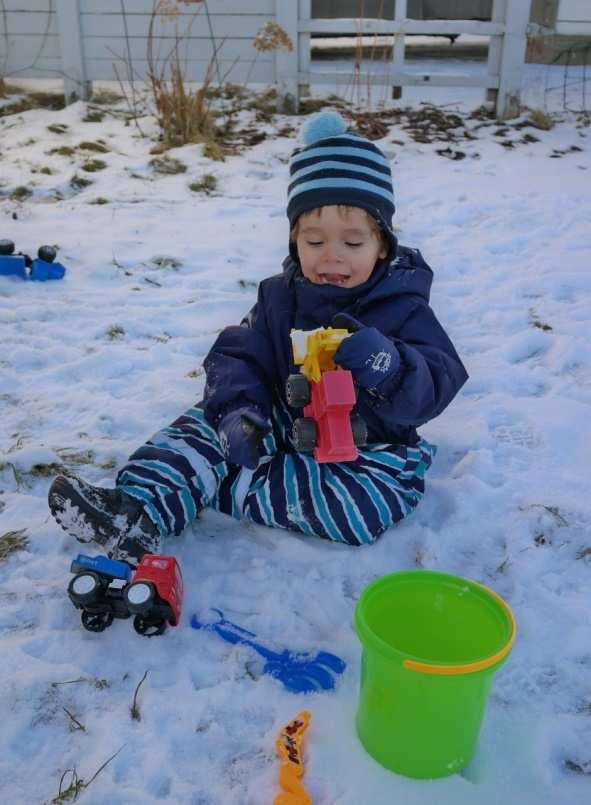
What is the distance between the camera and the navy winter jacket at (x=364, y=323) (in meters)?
1.91

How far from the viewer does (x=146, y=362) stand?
117 inches

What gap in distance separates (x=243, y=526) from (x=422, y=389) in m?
0.64

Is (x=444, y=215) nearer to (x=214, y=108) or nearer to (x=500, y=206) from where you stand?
(x=500, y=206)

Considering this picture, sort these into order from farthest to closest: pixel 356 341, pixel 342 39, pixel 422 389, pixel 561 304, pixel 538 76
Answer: pixel 342 39
pixel 538 76
pixel 561 304
pixel 422 389
pixel 356 341

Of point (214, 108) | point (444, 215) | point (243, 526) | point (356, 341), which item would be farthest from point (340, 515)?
point (214, 108)

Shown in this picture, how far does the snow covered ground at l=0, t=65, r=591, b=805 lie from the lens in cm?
139

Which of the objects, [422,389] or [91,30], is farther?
[91,30]

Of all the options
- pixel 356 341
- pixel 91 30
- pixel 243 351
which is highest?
pixel 91 30

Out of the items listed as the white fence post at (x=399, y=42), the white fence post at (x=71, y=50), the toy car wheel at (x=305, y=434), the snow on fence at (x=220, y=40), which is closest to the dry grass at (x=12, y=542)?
the toy car wheel at (x=305, y=434)

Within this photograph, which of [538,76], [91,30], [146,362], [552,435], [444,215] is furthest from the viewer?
[538,76]

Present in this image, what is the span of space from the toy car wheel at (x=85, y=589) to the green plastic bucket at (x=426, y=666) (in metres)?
0.62

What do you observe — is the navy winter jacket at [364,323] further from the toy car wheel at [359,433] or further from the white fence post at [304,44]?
the white fence post at [304,44]

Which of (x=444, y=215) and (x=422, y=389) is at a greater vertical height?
(x=422, y=389)

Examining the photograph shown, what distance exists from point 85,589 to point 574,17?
7.43 meters
